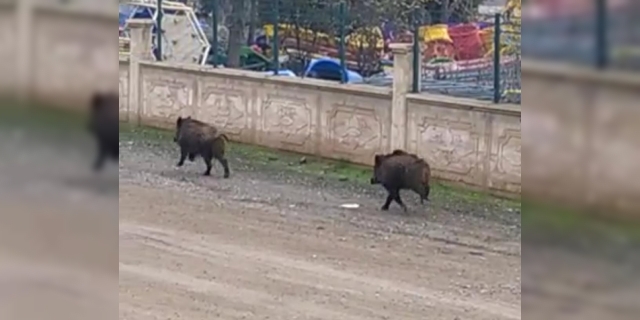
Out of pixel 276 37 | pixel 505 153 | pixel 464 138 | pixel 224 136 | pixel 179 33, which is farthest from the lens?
pixel 179 33

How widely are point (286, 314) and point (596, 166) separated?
2.67 m

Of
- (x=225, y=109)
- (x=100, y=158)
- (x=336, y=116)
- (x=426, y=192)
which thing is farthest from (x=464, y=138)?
(x=100, y=158)

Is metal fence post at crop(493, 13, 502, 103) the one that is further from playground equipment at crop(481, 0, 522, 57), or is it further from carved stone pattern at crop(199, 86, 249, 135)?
carved stone pattern at crop(199, 86, 249, 135)

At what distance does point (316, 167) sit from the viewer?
5.84 metres

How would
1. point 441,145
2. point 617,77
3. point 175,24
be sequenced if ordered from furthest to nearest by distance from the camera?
point 175,24 → point 441,145 → point 617,77

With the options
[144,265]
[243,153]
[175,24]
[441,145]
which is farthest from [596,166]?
[175,24]

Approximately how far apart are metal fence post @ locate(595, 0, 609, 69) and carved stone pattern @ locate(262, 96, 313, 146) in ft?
18.3

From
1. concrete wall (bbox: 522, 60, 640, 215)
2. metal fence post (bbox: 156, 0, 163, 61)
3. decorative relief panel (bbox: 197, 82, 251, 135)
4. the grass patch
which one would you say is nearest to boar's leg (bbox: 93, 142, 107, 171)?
concrete wall (bbox: 522, 60, 640, 215)

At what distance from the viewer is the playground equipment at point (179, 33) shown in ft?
22.2

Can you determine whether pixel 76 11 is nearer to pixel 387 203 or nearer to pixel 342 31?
pixel 387 203

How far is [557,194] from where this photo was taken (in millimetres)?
399

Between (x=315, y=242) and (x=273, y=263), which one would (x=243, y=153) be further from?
(x=273, y=263)

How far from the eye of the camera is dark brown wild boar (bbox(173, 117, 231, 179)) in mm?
5660

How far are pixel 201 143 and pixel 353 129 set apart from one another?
0.82m
